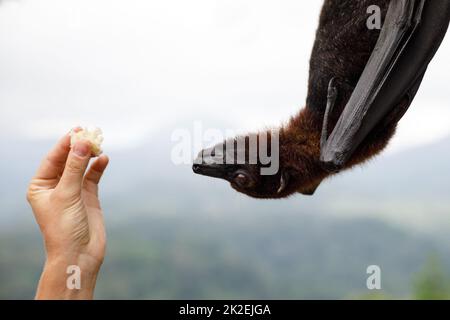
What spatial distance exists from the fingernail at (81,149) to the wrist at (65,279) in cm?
51

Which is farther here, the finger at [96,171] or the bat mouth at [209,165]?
the finger at [96,171]

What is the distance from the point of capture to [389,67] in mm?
2639

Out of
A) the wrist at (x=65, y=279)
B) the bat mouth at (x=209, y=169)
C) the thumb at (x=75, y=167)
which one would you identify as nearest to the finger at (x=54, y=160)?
the thumb at (x=75, y=167)

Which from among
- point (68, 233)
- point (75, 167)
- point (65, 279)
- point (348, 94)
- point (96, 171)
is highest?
point (348, 94)

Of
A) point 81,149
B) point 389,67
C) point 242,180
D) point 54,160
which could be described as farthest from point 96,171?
point 389,67

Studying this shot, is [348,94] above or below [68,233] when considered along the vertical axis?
above

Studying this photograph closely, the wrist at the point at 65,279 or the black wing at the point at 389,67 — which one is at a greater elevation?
the black wing at the point at 389,67

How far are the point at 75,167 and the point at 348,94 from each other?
1.44m

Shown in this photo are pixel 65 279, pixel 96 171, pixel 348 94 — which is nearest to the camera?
pixel 65 279

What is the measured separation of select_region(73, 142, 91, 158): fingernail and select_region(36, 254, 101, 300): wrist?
1.67 ft

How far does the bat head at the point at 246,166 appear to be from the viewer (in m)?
2.91

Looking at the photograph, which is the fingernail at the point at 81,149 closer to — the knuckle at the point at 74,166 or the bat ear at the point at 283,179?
the knuckle at the point at 74,166

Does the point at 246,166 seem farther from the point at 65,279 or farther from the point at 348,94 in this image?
the point at 65,279
